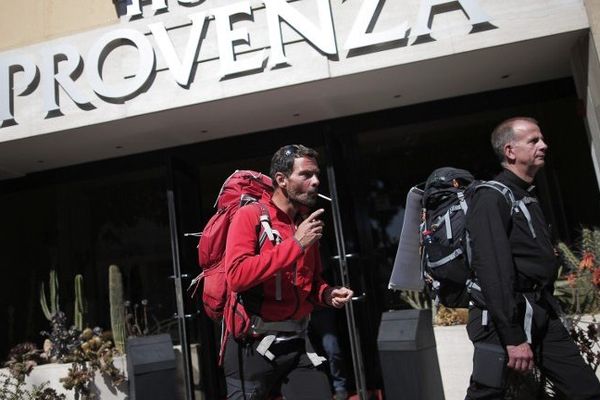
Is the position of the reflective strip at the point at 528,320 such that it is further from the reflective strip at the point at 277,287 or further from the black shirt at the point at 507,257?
the reflective strip at the point at 277,287

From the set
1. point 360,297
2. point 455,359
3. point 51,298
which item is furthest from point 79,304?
point 455,359

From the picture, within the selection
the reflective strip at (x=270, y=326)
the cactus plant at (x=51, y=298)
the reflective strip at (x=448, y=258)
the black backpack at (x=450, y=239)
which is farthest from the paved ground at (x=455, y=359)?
the cactus plant at (x=51, y=298)

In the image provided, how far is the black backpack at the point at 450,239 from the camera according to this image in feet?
8.71

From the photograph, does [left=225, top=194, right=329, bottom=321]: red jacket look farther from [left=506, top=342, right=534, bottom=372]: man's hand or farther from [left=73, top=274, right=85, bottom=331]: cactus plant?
[left=73, top=274, right=85, bottom=331]: cactus plant

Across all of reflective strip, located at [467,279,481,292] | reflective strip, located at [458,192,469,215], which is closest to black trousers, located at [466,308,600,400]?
reflective strip, located at [467,279,481,292]

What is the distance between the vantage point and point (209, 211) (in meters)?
6.91

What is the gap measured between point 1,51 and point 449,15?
Result: 491cm

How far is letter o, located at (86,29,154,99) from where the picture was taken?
212 inches

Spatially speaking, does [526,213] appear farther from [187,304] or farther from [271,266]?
[187,304]

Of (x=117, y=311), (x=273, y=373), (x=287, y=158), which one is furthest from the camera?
(x=117, y=311)

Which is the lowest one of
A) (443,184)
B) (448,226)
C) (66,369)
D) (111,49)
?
(66,369)

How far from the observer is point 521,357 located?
2393 millimetres

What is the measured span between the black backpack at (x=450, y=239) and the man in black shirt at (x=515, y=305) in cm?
7

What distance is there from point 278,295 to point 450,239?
93 centimetres
